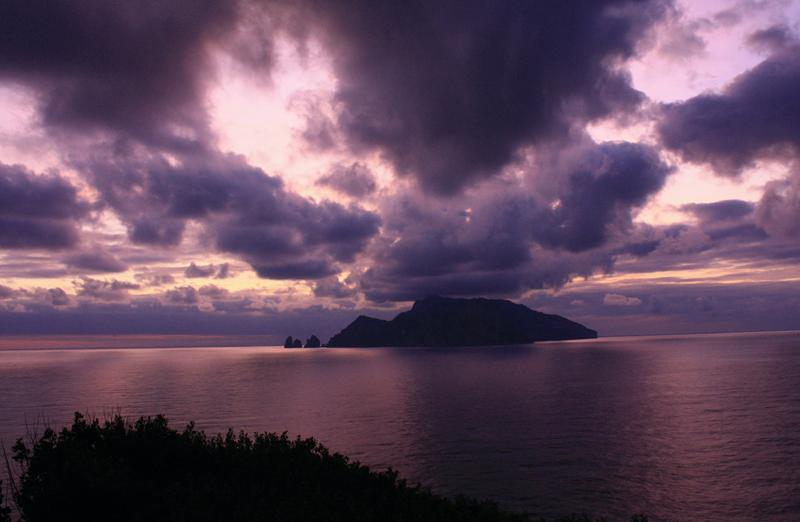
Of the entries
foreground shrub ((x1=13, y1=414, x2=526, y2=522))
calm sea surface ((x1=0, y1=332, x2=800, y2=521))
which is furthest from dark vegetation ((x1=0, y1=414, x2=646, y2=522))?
calm sea surface ((x1=0, y1=332, x2=800, y2=521))

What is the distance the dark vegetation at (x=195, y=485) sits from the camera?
23641 mm

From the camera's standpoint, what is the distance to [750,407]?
87875mm

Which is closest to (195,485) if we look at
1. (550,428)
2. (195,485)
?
Answer: (195,485)

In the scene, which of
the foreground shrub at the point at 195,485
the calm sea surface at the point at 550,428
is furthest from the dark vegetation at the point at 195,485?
the calm sea surface at the point at 550,428

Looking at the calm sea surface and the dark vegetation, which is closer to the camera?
the dark vegetation

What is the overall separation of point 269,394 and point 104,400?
117 feet

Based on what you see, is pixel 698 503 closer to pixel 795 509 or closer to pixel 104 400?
pixel 795 509

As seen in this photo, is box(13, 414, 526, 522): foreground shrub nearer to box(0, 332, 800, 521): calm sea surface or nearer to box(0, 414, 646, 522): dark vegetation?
box(0, 414, 646, 522): dark vegetation

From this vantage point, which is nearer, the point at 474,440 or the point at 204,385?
the point at 474,440

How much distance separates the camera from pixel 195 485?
1083 inches

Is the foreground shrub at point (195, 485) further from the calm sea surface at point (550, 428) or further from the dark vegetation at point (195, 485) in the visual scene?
the calm sea surface at point (550, 428)

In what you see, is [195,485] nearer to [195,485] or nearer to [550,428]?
[195,485]

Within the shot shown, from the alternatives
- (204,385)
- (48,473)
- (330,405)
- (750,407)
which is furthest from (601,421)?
(204,385)

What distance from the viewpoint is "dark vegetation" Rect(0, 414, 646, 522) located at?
77.6 feet
